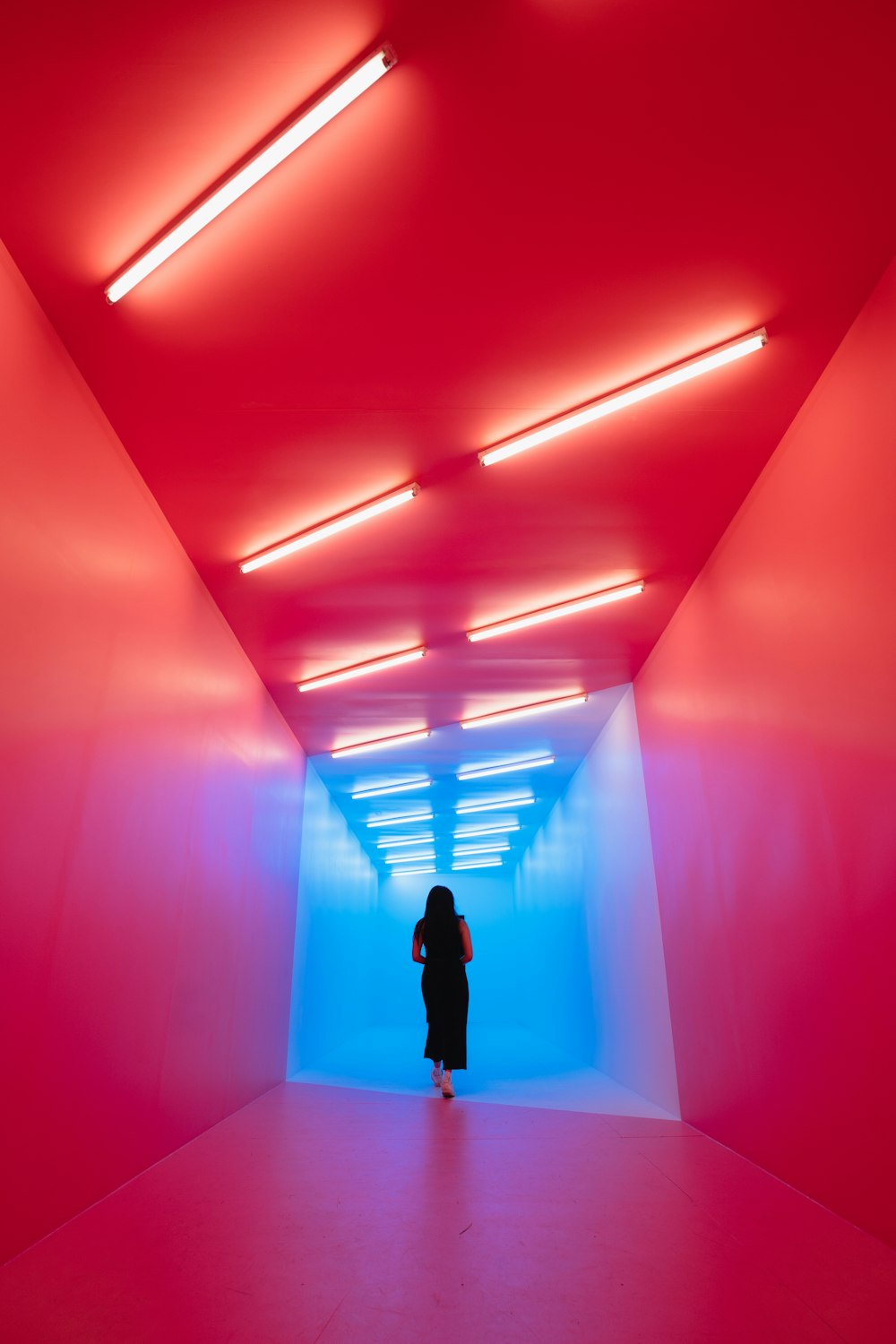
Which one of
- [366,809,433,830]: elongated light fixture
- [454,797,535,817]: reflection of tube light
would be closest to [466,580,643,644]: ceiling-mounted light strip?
[454,797,535,817]: reflection of tube light

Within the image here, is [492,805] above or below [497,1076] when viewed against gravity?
above

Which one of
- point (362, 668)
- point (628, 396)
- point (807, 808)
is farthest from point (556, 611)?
point (807, 808)

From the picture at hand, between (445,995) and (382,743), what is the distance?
2.61m

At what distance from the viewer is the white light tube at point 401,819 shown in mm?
10470

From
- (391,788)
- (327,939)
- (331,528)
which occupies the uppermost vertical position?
(331,528)

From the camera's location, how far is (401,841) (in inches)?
493

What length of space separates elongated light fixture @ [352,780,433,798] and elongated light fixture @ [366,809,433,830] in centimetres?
112

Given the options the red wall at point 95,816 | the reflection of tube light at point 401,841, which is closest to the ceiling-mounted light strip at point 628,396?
the red wall at point 95,816

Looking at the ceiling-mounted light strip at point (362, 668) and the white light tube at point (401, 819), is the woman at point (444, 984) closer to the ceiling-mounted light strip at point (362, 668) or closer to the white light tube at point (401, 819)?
the ceiling-mounted light strip at point (362, 668)

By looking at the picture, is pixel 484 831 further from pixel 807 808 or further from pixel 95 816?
pixel 95 816

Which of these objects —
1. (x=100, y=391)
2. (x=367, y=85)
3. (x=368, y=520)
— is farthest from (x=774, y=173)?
(x=100, y=391)

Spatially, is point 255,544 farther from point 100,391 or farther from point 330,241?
point 330,241

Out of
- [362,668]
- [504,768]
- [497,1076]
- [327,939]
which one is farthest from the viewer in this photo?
[327,939]

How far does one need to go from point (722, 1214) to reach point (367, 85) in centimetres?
397
